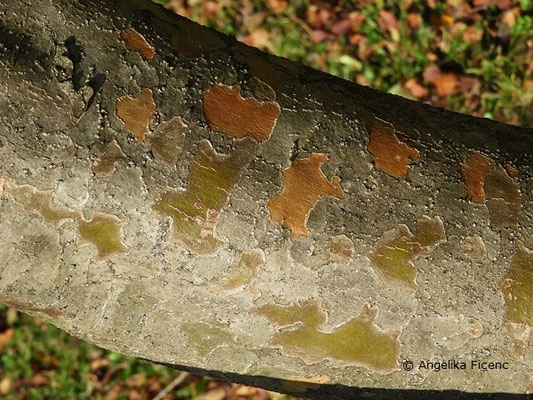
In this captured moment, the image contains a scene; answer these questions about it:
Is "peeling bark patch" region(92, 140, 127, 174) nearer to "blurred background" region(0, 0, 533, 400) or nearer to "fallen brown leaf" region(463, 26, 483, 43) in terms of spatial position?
"blurred background" region(0, 0, 533, 400)

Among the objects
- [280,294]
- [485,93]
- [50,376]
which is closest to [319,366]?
[280,294]

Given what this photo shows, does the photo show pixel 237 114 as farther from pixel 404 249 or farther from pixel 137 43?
pixel 404 249

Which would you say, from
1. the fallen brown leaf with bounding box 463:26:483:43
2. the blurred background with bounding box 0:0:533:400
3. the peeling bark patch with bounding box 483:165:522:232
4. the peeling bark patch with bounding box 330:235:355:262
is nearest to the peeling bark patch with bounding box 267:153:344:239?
the peeling bark patch with bounding box 330:235:355:262

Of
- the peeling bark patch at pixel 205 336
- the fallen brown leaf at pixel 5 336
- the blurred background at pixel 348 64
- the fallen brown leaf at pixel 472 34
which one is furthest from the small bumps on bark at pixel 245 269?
the fallen brown leaf at pixel 5 336

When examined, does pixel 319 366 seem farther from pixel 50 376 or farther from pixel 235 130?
pixel 50 376

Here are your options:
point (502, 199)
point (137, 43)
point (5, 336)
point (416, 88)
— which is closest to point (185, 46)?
point (137, 43)
